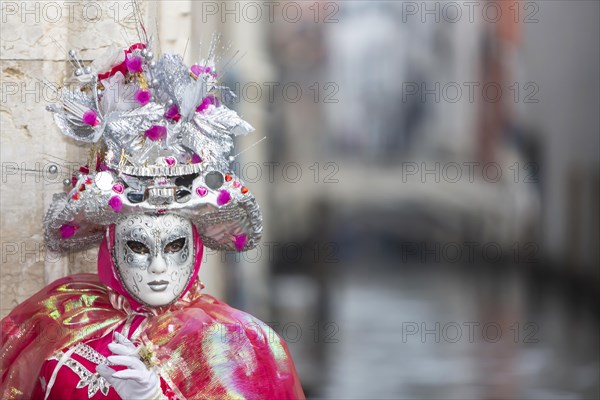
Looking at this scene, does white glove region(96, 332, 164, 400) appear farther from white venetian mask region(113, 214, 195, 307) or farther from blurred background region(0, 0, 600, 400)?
blurred background region(0, 0, 600, 400)

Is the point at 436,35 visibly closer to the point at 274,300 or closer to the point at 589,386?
the point at 274,300

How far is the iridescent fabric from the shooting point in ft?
10.4

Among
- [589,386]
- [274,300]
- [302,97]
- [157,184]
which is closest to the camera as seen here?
[157,184]

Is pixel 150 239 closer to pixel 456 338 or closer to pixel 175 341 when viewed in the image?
pixel 175 341

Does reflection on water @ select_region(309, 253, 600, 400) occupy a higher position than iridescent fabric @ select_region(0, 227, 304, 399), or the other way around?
iridescent fabric @ select_region(0, 227, 304, 399)

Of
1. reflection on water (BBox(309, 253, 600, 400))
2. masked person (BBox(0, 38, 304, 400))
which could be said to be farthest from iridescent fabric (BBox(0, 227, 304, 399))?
reflection on water (BBox(309, 253, 600, 400))

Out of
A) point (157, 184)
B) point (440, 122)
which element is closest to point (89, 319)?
point (157, 184)

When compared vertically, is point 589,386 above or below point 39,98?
below

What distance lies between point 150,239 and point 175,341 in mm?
256

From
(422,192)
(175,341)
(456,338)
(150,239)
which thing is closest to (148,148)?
(150,239)

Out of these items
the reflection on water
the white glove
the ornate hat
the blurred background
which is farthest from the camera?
the blurred background

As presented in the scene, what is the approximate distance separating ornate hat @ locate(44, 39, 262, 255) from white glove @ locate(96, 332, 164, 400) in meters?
0.33

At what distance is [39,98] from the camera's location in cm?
373

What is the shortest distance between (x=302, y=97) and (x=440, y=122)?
197 cm
